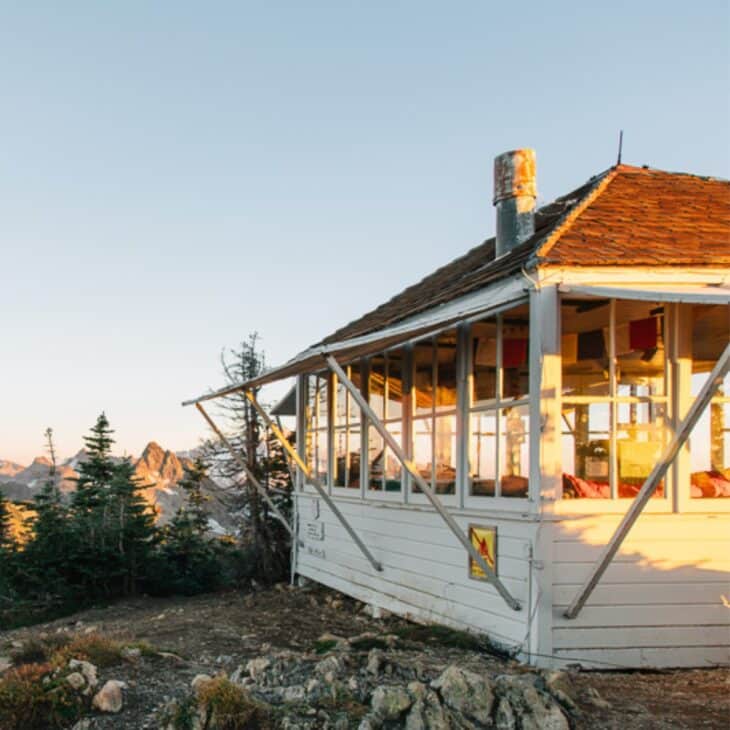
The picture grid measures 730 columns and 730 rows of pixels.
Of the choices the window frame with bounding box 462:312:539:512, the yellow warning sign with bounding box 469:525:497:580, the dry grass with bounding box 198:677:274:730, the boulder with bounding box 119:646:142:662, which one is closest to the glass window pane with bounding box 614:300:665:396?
the window frame with bounding box 462:312:539:512

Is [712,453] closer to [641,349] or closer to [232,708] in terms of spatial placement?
[641,349]

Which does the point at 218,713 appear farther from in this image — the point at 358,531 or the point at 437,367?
the point at 358,531

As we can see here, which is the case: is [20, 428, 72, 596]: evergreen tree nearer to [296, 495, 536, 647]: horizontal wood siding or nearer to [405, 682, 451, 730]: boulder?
[296, 495, 536, 647]: horizontal wood siding

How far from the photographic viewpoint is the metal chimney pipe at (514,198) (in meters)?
10.0

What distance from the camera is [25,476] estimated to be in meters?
75.9

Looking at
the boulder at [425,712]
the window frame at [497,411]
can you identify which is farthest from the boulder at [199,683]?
the window frame at [497,411]

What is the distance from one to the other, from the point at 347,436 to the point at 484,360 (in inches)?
171

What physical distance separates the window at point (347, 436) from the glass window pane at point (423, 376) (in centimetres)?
191

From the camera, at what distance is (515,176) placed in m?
10.2

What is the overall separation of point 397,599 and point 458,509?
2094mm

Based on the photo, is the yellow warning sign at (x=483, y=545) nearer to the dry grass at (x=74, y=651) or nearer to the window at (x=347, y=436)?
the dry grass at (x=74, y=651)

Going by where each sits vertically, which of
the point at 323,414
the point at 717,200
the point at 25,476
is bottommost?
the point at 25,476

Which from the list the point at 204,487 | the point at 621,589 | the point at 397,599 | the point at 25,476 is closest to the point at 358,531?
the point at 397,599

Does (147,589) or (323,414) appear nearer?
(323,414)
